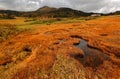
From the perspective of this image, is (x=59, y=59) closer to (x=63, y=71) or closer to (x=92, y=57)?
(x=63, y=71)

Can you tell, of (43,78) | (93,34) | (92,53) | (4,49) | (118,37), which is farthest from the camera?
(93,34)

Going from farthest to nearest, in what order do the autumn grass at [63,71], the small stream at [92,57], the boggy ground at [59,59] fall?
the small stream at [92,57] → the boggy ground at [59,59] → the autumn grass at [63,71]

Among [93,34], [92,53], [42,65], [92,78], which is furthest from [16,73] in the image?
[93,34]

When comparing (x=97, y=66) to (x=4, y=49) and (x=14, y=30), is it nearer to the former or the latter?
(x=4, y=49)

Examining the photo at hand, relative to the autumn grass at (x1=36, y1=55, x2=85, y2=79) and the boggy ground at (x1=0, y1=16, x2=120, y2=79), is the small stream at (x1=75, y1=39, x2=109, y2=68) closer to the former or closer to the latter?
the boggy ground at (x1=0, y1=16, x2=120, y2=79)

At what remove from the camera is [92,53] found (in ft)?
69.8

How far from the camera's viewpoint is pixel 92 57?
66.3 ft

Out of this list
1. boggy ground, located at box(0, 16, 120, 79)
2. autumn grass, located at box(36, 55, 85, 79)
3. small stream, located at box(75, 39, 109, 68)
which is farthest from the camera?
small stream, located at box(75, 39, 109, 68)

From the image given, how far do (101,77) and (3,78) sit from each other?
25.0ft

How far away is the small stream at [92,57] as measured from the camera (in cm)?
1889

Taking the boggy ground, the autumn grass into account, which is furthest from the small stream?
the autumn grass

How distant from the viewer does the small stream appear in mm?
18891

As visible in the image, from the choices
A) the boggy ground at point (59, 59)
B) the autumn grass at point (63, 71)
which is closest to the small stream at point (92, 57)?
the boggy ground at point (59, 59)

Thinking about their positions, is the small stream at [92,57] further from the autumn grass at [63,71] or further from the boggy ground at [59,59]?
the autumn grass at [63,71]
